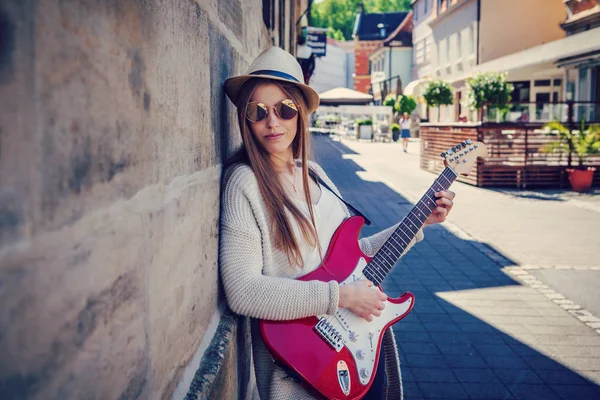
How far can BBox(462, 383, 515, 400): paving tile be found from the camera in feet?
11.5

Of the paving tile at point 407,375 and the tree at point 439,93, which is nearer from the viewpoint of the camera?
the paving tile at point 407,375

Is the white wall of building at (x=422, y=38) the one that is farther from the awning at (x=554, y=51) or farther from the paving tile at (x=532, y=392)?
the paving tile at (x=532, y=392)

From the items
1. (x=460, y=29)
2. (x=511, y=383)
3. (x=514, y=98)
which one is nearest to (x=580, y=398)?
(x=511, y=383)

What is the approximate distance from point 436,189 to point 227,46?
1.05 meters

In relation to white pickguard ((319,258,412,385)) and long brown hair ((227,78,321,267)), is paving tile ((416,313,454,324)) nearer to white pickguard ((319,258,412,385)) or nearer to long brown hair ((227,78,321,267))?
white pickguard ((319,258,412,385))

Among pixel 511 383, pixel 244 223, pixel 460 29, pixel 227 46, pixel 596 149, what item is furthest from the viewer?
pixel 460 29

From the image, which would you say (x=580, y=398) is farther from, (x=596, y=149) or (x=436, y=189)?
(x=596, y=149)

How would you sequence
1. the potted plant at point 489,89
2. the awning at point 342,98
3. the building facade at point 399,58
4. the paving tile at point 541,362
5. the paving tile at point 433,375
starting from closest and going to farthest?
1. the paving tile at point 433,375
2. the paving tile at point 541,362
3. the potted plant at point 489,89
4. the awning at point 342,98
5. the building facade at point 399,58

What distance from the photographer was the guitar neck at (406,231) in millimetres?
2318

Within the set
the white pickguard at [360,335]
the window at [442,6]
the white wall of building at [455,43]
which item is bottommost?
the white pickguard at [360,335]

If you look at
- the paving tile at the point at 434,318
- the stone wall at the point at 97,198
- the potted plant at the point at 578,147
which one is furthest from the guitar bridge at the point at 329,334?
the potted plant at the point at 578,147

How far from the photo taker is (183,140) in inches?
57.7

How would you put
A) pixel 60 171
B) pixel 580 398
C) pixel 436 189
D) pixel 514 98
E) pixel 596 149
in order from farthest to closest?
pixel 514 98, pixel 596 149, pixel 580 398, pixel 436 189, pixel 60 171

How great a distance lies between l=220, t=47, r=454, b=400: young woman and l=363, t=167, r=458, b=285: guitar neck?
0.23m
